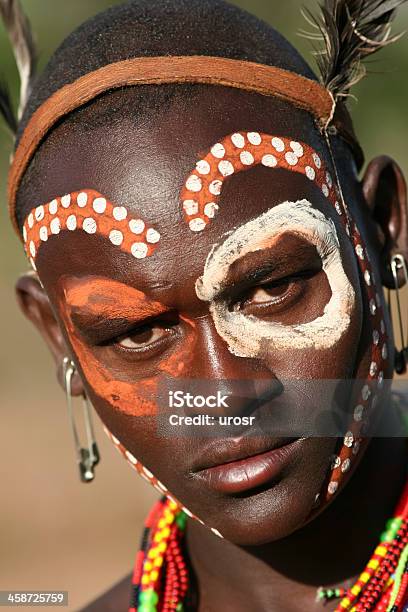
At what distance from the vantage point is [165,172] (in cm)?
249

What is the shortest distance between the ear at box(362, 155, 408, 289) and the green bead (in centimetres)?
125

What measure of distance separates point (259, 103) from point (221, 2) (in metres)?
0.49

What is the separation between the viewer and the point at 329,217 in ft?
8.59

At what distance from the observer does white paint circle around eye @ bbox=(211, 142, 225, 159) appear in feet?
8.29

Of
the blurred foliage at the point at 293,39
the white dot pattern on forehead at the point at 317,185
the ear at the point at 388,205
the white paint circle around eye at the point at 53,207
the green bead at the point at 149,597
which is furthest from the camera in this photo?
the blurred foliage at the point at 293,39

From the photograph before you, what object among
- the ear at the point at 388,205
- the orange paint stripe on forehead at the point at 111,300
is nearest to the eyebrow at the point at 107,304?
the orange paint stripe on forehead at the point at 111,300

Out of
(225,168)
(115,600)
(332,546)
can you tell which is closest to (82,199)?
(225,168)

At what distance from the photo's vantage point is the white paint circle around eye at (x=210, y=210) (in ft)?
8.13

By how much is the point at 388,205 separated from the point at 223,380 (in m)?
1.00

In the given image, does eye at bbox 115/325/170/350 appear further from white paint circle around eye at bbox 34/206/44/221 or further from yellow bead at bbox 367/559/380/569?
yellow bead at bbox 367/559/380/569

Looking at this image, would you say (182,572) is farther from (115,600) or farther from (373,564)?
(373,564)

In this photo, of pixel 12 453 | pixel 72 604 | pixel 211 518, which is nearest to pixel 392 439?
pixel 211 518

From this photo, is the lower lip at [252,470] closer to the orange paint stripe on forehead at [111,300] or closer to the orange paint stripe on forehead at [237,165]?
the orange paint stripe on forehead at [111,300]

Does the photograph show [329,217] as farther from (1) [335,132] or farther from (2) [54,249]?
(2) [54,249]
